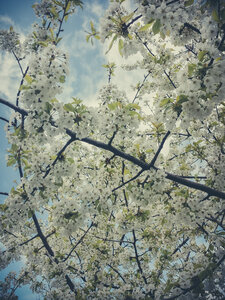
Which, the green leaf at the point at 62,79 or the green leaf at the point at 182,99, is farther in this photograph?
the green leaf at the point at 62,79

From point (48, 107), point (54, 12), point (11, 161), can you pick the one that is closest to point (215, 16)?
point (48, 107)

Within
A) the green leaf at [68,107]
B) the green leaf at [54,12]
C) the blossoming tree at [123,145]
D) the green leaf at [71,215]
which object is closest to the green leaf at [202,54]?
the blossoming tree at [123,145]

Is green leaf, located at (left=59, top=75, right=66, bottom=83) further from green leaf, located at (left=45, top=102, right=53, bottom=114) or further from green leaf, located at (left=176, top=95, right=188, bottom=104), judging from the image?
green leaf, located at (left=176, top=95, right=188, bottom=104)

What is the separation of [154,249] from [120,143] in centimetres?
539

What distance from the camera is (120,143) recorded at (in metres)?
5.64

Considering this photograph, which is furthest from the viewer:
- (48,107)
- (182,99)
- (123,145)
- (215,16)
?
(123,145)

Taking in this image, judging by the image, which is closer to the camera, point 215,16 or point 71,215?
point 215,16

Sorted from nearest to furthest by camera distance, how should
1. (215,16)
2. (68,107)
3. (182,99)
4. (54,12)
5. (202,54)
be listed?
(215,16) < (202,54) < (182,99) < (68,107) < (54,12)

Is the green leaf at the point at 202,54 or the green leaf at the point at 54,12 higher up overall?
the green leaf at the point at 54,12

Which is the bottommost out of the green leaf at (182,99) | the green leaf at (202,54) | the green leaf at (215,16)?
the green leaf at (182,99)

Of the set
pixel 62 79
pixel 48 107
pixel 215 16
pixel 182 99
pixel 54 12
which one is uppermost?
pixel 54 12

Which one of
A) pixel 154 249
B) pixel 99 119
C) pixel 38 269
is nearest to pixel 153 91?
pixel 99 119

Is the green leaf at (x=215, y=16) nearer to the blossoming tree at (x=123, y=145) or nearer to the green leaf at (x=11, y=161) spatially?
the blossoming tree at (x=123, y=145)

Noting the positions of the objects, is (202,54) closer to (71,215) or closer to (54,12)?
(54,12)
